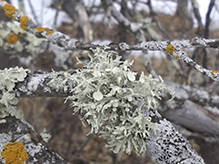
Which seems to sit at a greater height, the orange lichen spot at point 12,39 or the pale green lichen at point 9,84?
the pale green lichen at point 9,84

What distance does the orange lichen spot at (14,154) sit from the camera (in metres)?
0.70

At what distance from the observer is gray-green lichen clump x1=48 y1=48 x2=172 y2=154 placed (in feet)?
1.90

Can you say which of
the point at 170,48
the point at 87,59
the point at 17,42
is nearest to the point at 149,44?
the point at 170,48

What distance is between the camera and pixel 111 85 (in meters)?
0.58

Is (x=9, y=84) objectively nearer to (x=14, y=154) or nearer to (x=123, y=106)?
(x=14, y=154)

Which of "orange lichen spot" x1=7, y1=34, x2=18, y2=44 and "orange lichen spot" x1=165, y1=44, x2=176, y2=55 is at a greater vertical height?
"orange lichen spot" x1=165, y1=44, x2=176, y2=55

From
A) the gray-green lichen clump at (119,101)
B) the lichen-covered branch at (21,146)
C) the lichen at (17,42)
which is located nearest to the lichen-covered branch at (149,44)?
the gray-green lichen clump at (119,101)

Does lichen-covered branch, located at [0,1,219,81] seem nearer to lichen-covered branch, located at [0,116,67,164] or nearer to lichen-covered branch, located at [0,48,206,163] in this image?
lichen-covered branch, located at [0,48,206,163]

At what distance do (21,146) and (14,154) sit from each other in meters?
0.03

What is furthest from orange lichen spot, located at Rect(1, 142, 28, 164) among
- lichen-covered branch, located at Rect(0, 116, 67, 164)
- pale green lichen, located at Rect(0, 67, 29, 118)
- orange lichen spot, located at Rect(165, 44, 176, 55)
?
orange lichen spot, located at Rect(165, 44, 176, 55)

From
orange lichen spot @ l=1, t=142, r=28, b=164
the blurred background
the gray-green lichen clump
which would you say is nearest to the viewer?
the gray-green lichen clump

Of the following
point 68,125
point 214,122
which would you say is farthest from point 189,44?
point 68,125

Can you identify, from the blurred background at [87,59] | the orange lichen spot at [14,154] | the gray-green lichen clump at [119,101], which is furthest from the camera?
the blurred background at [87,59]

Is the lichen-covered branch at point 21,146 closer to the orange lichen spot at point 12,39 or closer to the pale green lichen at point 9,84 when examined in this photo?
the pale green lichen at point 9,84
